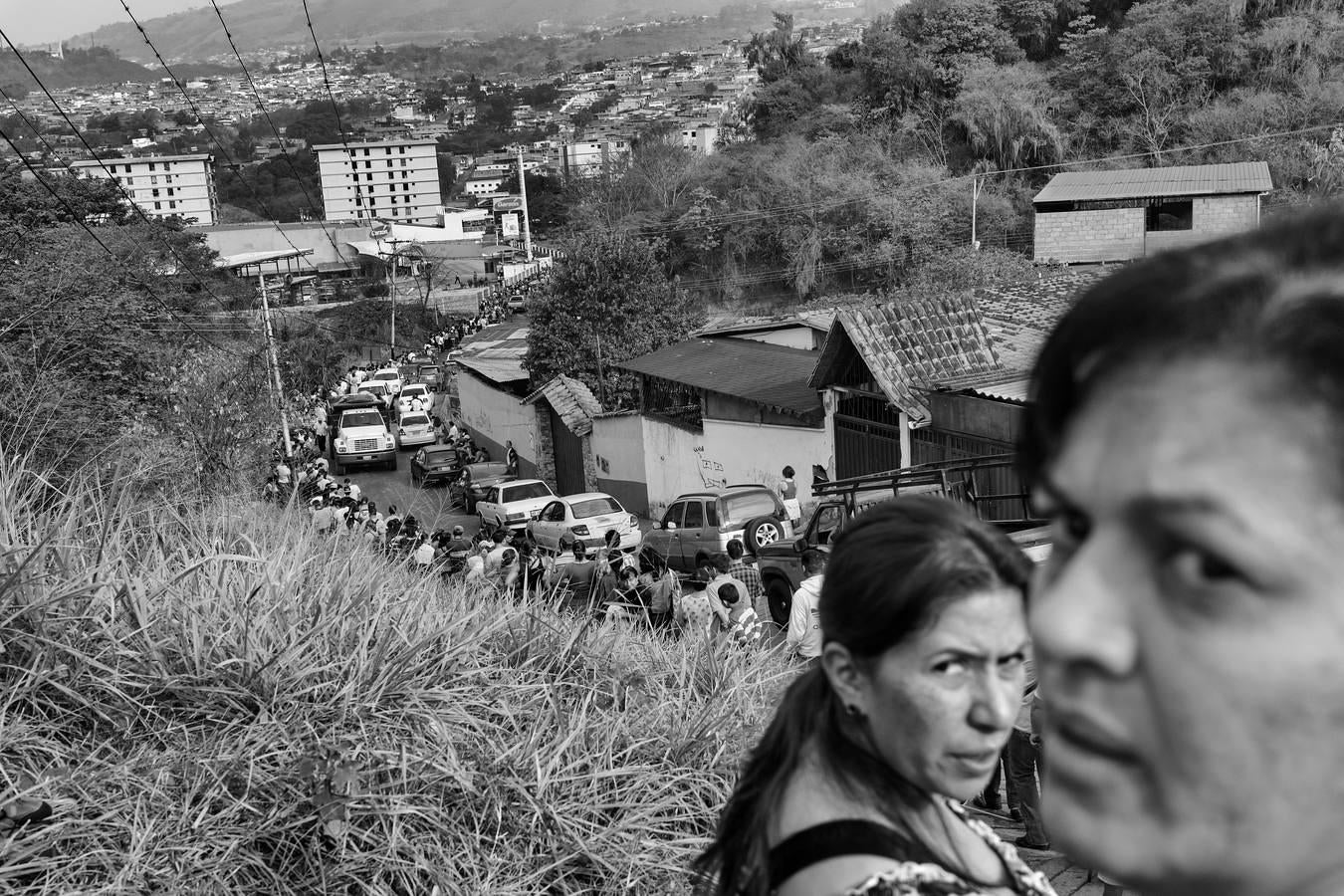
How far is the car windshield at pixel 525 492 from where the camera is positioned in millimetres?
22312

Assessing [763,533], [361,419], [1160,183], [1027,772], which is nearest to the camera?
[1027,772]

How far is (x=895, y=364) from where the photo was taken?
663 inches

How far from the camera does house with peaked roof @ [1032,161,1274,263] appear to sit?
106ft

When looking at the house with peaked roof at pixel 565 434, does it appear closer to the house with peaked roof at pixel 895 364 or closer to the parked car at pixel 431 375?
the house with peaked roof at pixel 895 364

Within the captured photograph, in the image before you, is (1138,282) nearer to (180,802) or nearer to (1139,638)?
(1139,638)

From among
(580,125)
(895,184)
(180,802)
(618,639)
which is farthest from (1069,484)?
(580,125)

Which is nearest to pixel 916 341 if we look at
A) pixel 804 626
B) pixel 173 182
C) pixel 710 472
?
pixel 710 472

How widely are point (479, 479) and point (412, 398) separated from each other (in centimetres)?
1308

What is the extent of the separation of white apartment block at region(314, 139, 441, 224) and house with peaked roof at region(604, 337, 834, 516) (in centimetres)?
11223

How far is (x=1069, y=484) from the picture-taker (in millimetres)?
933

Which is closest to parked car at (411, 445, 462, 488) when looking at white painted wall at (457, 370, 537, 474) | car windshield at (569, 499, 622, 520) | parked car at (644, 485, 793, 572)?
white painted wall at (457, 370, 537, 474)

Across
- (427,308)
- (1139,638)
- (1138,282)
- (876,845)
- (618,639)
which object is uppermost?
(1138,282)

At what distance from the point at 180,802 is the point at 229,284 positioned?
4437cm

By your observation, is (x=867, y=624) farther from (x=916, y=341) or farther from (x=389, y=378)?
(x=389, y=378)
